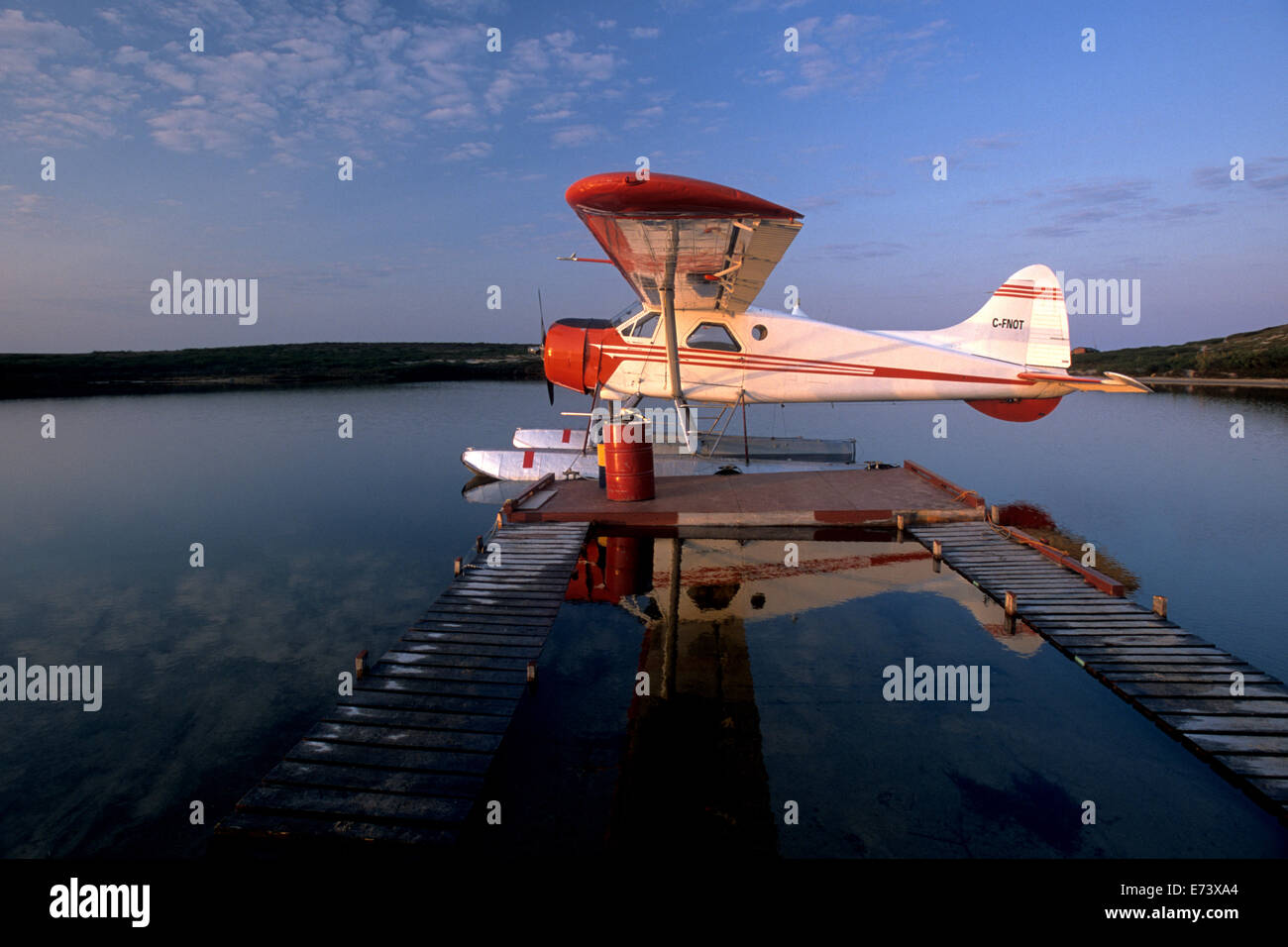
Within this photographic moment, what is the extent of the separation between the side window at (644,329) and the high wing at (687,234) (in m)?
0.25

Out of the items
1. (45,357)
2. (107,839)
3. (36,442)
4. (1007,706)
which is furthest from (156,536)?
(45,357)

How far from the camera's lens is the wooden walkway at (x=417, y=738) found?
2.56m

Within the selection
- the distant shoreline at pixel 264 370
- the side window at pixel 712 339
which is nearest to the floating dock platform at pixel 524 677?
the side window at pixel 712 339

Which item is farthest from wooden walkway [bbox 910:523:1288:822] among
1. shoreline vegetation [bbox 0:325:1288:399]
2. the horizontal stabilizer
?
shoreline vegetation [bbox 0:325:1288:399]

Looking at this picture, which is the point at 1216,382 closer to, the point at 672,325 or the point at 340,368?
the point at 672,325

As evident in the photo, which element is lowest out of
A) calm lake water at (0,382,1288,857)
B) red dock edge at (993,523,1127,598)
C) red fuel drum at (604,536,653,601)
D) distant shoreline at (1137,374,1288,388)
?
calm lake water at (0,382,1288,857)

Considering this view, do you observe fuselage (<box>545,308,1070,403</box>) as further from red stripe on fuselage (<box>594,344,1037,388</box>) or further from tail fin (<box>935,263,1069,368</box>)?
tail fin (<box>935,263,1069,368</box>)

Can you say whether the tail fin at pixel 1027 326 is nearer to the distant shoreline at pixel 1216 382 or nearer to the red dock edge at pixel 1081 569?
the red dock edge at pixel 1081 569

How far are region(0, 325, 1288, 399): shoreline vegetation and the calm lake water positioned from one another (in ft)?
117

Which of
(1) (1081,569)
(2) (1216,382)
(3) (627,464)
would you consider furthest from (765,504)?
(2) (1216,382)

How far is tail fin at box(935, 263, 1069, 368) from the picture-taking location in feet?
37.2

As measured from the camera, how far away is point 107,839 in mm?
3340

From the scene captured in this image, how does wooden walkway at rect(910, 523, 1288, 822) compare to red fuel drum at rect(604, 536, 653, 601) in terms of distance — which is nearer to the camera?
wooden walkway at rect(910, 523, 1288, 822)
